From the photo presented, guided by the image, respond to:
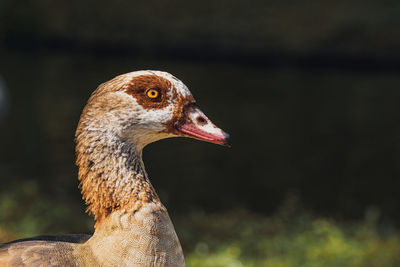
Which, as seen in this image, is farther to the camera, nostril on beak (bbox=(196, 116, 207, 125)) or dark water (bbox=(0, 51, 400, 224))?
dark water (bbox=(0, 51, 400, 224))

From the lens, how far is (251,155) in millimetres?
8203

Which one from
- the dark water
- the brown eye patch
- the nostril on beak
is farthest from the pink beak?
the dark water

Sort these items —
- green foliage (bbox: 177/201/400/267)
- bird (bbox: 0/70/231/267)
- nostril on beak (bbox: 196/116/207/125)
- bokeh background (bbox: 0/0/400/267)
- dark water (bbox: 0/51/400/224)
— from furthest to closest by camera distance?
dark water (bbox: 0/51/400/224) < bokeh background (bbox: 0/0/400/267) < green foliage (bbox: 177/201/400/267) < nostril on beak (bbox: 196/116/207/125) < bird (bbox: 0/70/231/267)

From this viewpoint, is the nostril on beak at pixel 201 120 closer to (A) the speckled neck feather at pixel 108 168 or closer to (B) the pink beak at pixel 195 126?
(B) the pink beak at pixel 195 126

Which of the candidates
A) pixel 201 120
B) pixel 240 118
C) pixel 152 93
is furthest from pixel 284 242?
pixel 240 118

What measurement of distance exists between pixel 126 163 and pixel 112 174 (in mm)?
67

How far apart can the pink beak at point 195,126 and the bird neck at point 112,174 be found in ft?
0.67

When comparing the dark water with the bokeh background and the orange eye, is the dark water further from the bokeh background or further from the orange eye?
the orange eye

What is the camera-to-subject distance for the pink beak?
208cm

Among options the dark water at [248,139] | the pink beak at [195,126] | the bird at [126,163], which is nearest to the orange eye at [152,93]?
the bird at [126,163]

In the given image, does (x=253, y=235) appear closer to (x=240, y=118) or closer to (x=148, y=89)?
(x=148, y=89)

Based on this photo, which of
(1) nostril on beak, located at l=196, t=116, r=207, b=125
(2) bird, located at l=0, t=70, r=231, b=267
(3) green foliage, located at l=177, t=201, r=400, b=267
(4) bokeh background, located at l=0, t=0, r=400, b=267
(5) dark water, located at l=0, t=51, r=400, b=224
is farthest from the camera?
(5) dark water, located at l=0, t=51, r=400, b=224

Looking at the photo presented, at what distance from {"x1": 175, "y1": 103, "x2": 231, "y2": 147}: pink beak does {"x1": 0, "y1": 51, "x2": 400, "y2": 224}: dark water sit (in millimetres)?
A: 3335

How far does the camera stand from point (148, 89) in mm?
2053
